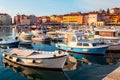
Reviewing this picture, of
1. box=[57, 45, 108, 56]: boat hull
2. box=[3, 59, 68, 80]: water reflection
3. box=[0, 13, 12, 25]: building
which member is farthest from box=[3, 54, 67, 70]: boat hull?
box=[0, 13, 12, 25]: building

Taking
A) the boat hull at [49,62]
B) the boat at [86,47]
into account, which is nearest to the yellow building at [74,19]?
the boat at [86,47]

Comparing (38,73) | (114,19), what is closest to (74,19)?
(114,19)

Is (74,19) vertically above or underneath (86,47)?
above

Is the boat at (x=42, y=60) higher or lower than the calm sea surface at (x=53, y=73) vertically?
higher

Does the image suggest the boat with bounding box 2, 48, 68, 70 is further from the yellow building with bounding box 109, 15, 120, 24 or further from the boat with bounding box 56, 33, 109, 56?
the yellow building with bounding box 109, 15, 120, 24

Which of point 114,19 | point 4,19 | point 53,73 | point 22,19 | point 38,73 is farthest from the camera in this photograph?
point 4,19

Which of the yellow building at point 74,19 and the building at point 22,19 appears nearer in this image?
the yellow building at point 74,19

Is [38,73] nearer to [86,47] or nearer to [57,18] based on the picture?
[86,47]

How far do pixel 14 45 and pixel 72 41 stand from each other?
35.4 ft

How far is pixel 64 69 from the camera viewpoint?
19812 mm

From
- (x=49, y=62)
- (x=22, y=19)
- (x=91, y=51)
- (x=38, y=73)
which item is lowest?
(x=38, y=73)

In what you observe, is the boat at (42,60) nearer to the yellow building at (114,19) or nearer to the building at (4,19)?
the yellow building at (114,19)

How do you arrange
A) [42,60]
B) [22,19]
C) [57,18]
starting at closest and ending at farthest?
[42,60], [57,18], [22,19]

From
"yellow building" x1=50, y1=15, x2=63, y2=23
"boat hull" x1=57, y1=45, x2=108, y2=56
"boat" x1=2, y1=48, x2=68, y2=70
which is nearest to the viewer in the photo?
"boat" x1=2, y1=48, x2=68, y2=70
